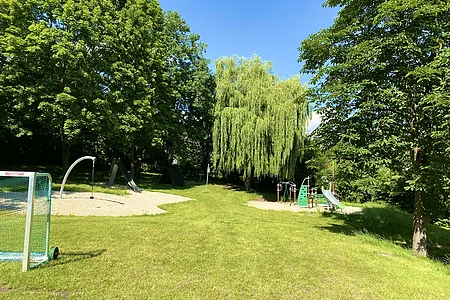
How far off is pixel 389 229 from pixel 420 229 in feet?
10.9

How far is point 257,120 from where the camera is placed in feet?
51.2

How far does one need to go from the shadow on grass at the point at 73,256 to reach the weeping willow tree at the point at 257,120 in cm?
1157

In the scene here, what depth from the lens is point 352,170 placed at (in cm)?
637

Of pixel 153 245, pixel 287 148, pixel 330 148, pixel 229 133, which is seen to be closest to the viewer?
pixel 153 245

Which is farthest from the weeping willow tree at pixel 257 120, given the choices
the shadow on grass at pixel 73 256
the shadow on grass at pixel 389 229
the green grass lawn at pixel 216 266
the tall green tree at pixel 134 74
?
the shadow on grass at pixel 73 256

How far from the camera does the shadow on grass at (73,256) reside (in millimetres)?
4097

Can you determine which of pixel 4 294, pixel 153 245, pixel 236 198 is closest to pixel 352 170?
pixel 153 245

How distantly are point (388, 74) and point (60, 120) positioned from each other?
13.4 metres

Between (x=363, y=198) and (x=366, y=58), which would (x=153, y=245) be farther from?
(x=363, y=198)

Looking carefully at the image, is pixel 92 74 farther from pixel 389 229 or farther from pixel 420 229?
pixel 420 229

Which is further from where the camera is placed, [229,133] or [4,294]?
[229,133]

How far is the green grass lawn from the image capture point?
3.39m

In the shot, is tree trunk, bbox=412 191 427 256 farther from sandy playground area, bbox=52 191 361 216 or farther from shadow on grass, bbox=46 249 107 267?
sandy playground area, bbox=52 191 361 216

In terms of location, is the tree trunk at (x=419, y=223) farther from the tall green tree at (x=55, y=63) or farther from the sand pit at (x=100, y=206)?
the tall green tree at (x=55, y=63)
